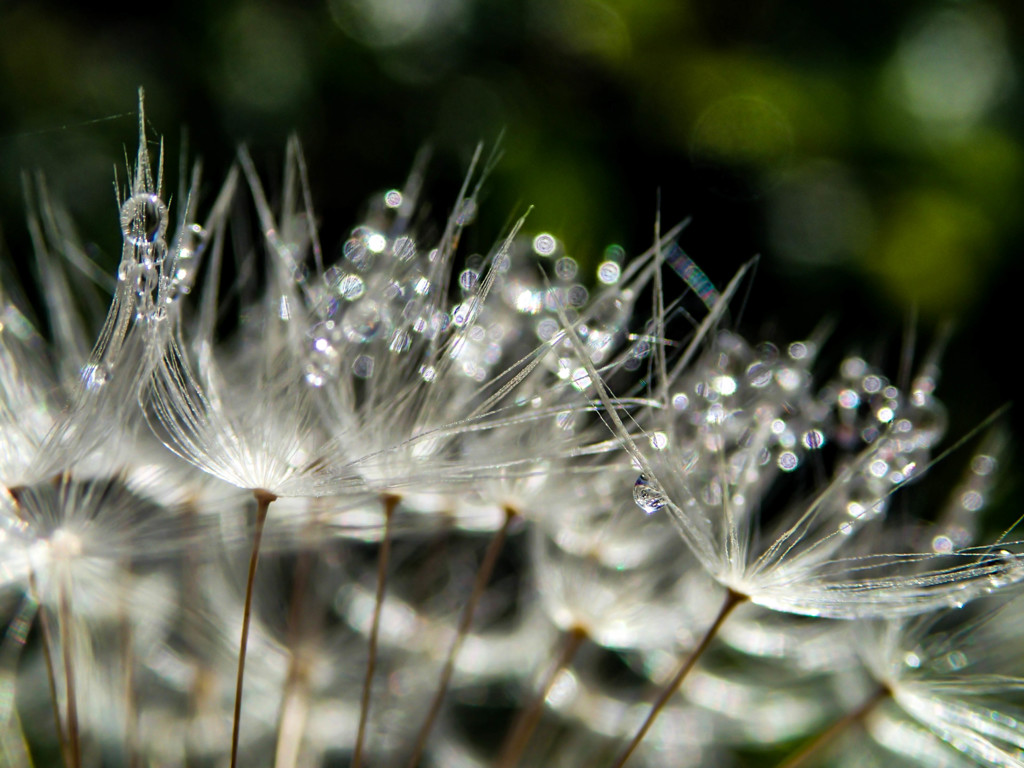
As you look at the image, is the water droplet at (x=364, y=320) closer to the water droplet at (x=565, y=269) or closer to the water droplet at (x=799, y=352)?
the water droplet at (x=565, y=269)

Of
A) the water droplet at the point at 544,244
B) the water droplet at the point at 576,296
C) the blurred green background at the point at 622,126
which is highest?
the blurred green background at the point at 622,126

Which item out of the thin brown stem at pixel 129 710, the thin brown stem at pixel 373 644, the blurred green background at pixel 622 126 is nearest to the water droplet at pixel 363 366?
the thin brown stem at pixel 373 644

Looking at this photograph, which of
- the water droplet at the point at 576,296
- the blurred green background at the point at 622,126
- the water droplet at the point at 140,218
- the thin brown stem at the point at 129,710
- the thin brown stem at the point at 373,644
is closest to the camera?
the water droplet at the point at 140,218

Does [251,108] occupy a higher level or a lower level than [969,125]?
lower

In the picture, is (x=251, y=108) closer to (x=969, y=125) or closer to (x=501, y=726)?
(x=501, y=726)

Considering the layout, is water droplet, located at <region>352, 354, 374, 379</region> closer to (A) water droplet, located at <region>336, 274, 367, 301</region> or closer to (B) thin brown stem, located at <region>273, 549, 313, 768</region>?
(A) water droplet, located at <region>336, 274, 367, 301</region>

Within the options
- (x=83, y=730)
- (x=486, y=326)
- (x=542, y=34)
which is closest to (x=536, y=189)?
(x=542, y=34)

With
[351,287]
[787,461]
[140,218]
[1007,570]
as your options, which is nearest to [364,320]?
[351,287]
